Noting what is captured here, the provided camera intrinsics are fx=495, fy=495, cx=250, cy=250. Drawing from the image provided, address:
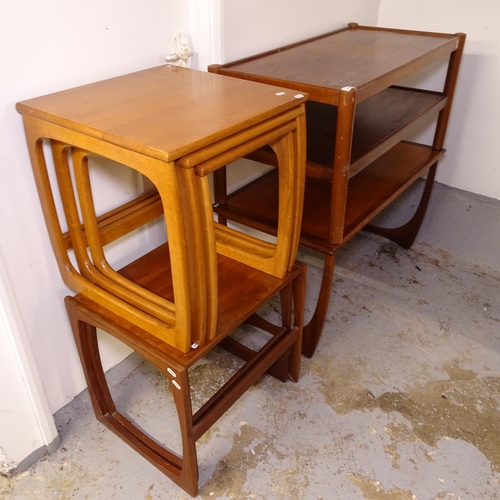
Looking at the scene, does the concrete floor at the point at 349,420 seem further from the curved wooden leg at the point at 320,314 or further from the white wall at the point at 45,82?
the white wall at the point at 45,82

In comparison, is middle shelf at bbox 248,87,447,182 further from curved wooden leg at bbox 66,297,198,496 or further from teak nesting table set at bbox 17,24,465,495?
curved wooden leg at bbox 66,297,198,496

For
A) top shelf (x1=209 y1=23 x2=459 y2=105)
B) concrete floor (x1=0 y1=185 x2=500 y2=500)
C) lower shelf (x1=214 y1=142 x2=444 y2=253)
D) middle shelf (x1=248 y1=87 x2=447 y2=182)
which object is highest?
top shelf (x1=209 y1=23 x2=459 y2=105)

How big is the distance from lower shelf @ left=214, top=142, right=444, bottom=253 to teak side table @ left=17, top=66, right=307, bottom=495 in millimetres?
196

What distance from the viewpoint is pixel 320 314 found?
1653 mm

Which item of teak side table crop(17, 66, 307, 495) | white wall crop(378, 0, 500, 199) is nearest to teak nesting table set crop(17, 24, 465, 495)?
teak side table crop(17, 66, 307, 495)

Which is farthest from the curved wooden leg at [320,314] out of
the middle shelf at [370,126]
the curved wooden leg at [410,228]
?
the curved wooden leg at [410,228]

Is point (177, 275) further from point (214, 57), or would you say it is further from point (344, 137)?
point (214, 57)

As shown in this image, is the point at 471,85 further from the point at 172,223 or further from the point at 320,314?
the point at 172,223

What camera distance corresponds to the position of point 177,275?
0.99 meters

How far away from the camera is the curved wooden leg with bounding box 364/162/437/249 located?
2191 millimetres

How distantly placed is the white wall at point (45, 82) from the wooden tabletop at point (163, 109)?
55mm

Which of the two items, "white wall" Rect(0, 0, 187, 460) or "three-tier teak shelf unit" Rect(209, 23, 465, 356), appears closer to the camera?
"white wall" Rect(0, 0, 187, 460)

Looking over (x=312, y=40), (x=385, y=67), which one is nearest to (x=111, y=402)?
(x=385, y=67)

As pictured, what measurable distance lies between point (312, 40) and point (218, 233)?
91 cm
